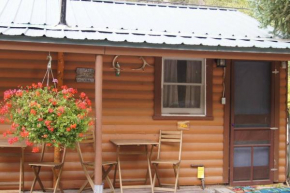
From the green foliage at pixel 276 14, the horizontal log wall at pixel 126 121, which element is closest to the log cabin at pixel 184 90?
the horizontal log wall at pixel 126 121

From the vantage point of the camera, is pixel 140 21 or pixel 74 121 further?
pixel 140 21

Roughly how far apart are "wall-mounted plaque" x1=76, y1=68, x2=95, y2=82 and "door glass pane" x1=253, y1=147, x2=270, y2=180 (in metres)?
3.02

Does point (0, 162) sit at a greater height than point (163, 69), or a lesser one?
lesser

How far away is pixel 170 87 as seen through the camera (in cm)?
673

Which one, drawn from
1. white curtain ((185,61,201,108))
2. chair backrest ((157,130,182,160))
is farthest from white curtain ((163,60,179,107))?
chair backrest ((157,130,182,160))

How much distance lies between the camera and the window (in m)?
6.69

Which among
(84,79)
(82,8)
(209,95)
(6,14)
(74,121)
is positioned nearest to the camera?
(74,121)

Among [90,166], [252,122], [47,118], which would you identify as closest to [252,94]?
[252,122]

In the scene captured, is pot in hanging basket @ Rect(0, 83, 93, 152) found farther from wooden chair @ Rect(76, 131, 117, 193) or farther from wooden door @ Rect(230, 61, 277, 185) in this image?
wooden door @ Rect(230, 61, 277, 185)

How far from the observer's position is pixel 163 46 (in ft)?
17.0

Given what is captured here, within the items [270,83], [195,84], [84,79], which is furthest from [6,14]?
[270,83]

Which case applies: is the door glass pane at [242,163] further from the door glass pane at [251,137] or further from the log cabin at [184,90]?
the door glass pane at [251,137]

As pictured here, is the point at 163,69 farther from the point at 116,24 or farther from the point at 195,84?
the point at 116,24

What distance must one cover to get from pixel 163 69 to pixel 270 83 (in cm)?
189
